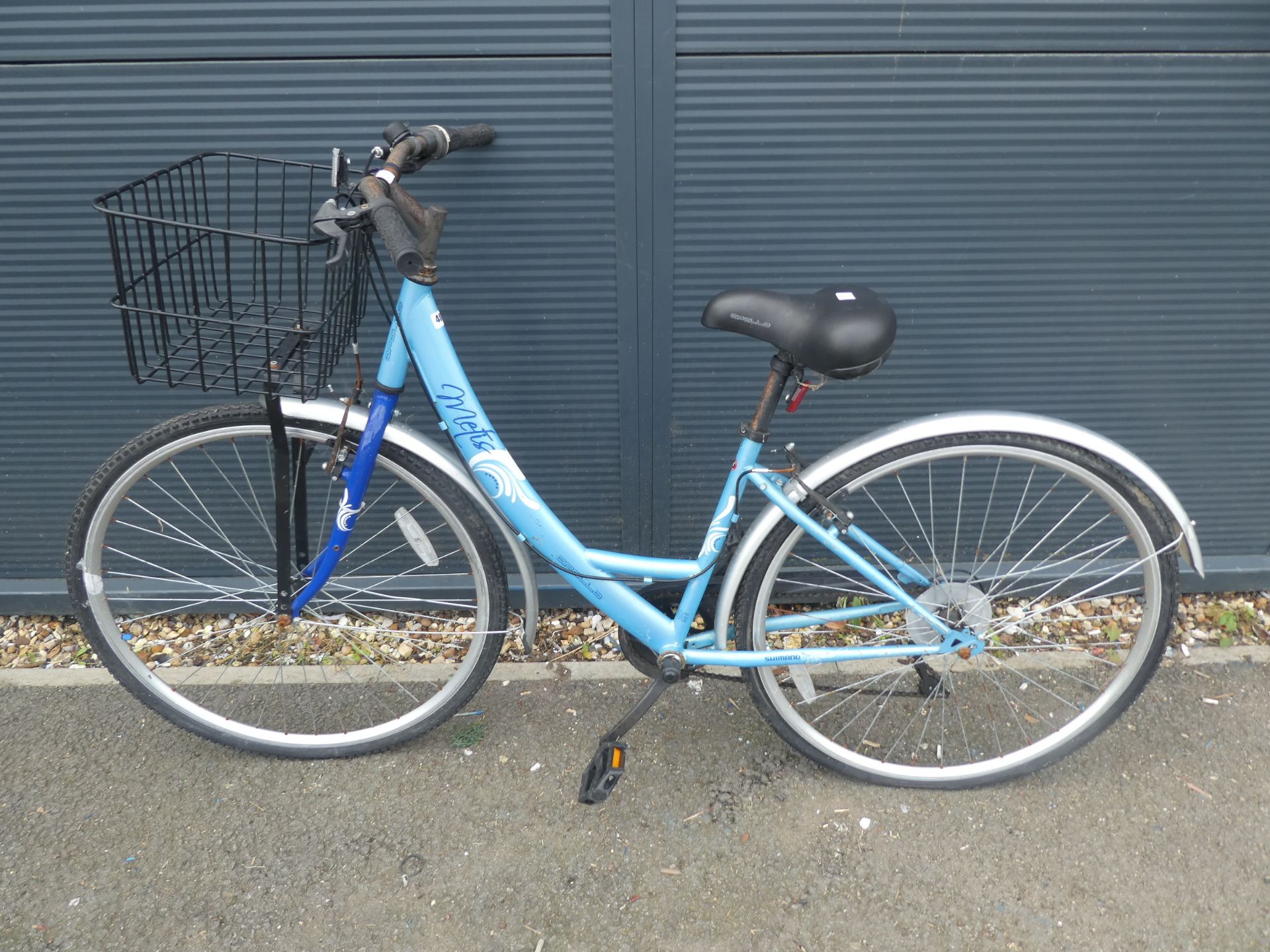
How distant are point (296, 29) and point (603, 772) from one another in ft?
6.69

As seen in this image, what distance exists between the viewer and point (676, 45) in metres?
2.21

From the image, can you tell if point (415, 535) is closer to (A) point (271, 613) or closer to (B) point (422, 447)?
(B) point (422, 447)

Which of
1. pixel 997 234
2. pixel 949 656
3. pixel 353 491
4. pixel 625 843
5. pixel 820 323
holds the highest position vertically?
pixel 997 234

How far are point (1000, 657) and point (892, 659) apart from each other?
35cm

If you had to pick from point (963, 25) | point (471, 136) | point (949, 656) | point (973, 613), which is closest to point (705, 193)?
point (471, 136)

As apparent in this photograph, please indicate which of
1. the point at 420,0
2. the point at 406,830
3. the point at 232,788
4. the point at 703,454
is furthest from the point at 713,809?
the point at 420,0

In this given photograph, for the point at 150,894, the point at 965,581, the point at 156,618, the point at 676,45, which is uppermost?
the point at 676,45

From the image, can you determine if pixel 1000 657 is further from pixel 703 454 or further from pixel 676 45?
pixel 676 45

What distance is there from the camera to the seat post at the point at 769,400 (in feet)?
6.40

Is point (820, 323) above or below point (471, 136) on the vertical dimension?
below

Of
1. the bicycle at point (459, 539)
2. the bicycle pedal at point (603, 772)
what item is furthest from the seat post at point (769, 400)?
the bicycle pedal at point (603, 772)

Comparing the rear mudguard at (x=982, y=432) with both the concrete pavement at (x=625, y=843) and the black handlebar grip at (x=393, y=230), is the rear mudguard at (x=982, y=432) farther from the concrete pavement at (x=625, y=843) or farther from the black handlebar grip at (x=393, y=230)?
the black handlebar grip at (x=393, y=230)

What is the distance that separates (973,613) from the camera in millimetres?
2141

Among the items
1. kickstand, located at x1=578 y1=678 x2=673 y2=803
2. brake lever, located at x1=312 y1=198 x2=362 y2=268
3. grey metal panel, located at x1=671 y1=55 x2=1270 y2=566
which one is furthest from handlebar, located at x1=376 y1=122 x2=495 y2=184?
kickstand, located at x1=578 y1=678 x2=673 y2=803
